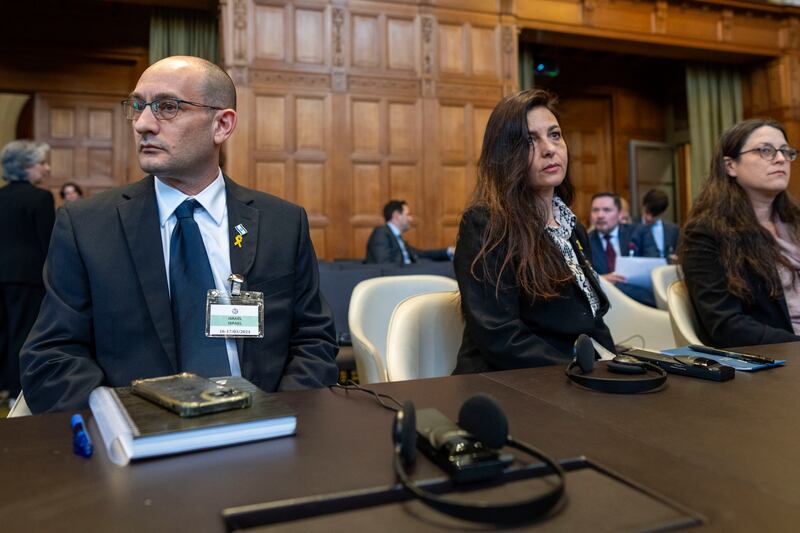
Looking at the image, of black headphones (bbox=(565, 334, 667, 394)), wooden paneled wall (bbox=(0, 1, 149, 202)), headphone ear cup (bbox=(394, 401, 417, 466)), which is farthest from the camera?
wooden paneled wall (bbox=(0, 1, 149, 202))

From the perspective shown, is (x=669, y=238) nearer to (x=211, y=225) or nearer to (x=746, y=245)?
(x=746, y=245)

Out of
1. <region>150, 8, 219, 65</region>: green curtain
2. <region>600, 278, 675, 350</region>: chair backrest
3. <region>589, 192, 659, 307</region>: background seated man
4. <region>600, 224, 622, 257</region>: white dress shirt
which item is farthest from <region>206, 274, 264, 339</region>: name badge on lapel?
<region>150, 8, 219, 65</region>: green curtain

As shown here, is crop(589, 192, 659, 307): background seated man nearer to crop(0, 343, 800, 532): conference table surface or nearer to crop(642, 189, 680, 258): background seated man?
crop(642, 189, 680, 258): background seated man

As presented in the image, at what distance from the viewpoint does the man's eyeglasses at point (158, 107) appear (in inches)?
62.0

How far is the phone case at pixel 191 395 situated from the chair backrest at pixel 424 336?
83cm

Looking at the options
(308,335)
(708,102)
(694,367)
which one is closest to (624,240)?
(308,335)

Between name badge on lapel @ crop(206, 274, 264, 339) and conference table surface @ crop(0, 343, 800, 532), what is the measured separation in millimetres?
412

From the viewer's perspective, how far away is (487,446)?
693 millimetres

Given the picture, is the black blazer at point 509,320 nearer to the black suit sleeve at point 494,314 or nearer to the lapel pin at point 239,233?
the black suit sleeve at point 494,314

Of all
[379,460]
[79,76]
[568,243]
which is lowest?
[379,460]

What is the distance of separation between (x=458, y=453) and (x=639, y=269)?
149 inches

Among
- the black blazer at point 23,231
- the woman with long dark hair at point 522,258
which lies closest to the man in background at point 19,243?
the black blazer at point 23,231

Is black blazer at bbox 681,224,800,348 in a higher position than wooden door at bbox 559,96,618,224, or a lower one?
lower

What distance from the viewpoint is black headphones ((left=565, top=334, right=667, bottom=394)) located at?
1076 mm
